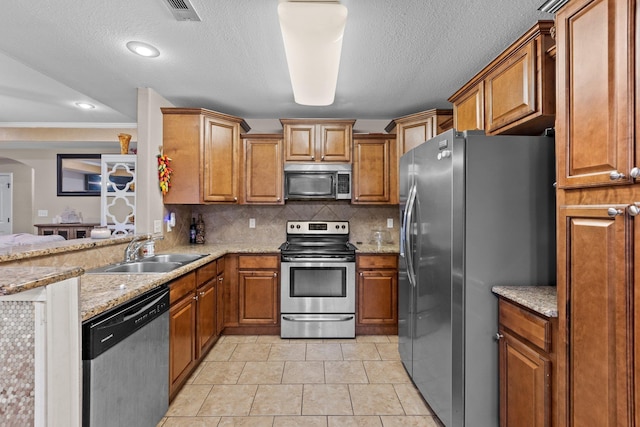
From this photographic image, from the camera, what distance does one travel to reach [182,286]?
85.3 inches

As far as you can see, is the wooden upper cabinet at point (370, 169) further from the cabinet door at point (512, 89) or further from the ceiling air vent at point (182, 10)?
the ceiling air vent at point (182, 10)

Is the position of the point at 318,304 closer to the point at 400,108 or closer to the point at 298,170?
the point at 298,170

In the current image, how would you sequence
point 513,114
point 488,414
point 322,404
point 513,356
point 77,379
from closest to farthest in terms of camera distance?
point 77,379
point 513,356
point 488,414
point 513,114
point 322,404

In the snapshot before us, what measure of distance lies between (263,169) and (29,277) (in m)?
2.73

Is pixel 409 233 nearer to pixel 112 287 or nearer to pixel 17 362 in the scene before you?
pixel 112 287

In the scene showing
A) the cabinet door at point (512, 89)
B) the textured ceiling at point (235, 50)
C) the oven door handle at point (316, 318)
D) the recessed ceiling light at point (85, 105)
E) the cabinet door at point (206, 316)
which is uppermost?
the recessed ceiling light at point (85, 105)

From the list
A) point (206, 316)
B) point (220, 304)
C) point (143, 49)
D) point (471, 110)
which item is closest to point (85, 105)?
point (143, 49)

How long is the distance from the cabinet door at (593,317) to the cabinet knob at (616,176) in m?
0.10

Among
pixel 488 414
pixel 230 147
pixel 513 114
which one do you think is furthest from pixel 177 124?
pixel 488 414

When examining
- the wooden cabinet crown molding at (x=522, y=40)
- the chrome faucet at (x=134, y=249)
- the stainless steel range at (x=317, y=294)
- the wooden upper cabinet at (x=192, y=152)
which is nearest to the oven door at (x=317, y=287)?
the stainless steel range at (x=317, y=294)

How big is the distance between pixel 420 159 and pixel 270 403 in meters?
1.94

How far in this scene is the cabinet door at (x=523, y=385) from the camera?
1317mm

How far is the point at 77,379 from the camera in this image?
98cm

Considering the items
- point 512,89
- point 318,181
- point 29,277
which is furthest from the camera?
point 318,181
